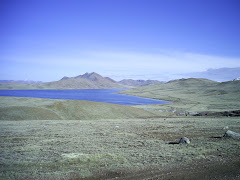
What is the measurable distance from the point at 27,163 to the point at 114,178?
5991 mm

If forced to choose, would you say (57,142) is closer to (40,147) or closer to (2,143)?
(40,147)

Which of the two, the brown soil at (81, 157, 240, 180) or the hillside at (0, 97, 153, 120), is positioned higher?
the brown soil at (81, 157, 240, 180)

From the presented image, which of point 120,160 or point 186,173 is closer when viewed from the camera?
point 186,173

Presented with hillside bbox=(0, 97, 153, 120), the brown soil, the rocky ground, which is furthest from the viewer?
hillside bbox=(0, 97, 153, 120)

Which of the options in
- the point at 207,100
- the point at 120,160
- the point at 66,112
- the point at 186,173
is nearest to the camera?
the point at 186,173

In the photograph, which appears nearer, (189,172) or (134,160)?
(189,172)

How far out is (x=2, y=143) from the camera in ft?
54.5

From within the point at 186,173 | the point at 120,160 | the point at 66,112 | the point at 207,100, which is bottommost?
the point at 207,100

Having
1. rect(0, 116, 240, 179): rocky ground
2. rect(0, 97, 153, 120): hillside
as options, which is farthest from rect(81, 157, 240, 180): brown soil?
rect(0, 97, 153, 120): hillside

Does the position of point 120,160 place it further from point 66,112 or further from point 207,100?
point 207,100

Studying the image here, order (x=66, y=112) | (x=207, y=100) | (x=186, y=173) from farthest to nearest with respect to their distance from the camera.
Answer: (x=207, y=100)
(x=66, y=112)
(x=186, y=173)

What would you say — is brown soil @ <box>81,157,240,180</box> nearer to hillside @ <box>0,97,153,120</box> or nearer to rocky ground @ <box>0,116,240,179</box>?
rocky ground @ <box>0,116,240,179</box>

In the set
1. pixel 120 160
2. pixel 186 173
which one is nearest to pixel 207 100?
pixel 186 173

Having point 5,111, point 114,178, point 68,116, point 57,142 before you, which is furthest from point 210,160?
point 5,111
